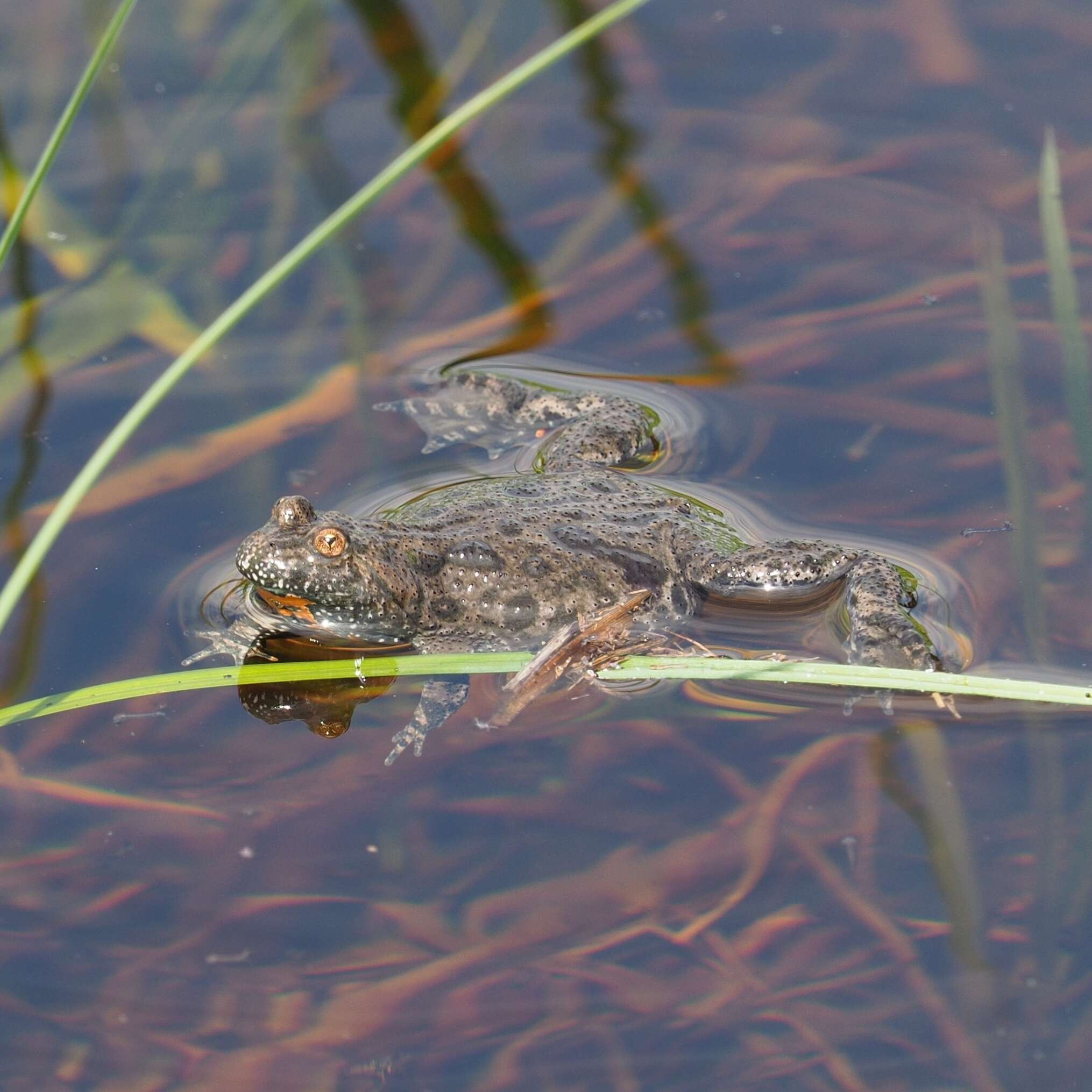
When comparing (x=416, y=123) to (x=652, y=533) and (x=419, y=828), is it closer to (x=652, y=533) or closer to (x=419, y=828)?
(x=652, y=533)

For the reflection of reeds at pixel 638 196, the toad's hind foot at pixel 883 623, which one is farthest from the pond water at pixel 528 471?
the toad's hind foot at pixel 883 623

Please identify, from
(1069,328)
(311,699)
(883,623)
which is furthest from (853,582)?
(311,699)

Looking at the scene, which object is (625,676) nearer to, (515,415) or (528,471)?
(528,471)

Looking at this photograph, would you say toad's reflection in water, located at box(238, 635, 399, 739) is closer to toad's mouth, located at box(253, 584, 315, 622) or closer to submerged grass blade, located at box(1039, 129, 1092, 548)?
toad's mouth, located at box(253, 584, 315, 622)

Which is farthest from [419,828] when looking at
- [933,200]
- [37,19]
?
[37,19]

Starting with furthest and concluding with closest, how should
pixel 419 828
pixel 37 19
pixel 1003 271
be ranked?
pixel 37 19
pixel 1003 271
pixel 419 828

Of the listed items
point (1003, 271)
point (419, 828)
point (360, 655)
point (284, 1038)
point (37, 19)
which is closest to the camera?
point (284, 1038)
